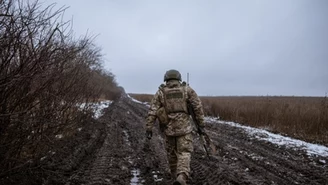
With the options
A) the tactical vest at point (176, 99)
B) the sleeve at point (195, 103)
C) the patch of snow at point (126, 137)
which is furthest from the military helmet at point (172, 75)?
the patch of snow at point (126, 137)

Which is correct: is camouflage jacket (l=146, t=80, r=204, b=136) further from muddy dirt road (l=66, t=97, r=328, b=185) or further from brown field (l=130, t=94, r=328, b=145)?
brown field (l=130, t=94, r=328, b=145)

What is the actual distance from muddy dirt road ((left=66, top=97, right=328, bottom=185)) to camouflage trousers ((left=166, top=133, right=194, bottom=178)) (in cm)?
45

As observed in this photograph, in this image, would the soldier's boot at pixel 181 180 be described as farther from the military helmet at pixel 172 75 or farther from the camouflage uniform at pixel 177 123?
the military helmet at pixel 172 75

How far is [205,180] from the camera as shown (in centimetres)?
612

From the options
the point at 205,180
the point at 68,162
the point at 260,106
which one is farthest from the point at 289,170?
the point at 260,106

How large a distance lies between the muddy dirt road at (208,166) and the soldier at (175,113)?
2.22 ft

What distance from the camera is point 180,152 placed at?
18.8 feet

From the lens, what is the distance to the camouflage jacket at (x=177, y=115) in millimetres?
5781

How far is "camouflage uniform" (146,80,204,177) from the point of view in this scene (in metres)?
5.75

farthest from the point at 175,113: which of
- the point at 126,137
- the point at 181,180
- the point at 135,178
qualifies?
the point at 126,137

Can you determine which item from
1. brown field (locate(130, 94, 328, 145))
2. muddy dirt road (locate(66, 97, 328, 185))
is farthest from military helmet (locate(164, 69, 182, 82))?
brown field (locate(130, 94, 328, 145))

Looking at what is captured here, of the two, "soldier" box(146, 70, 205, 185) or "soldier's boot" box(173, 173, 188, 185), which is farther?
"soldier" box(146, 70, 205, 185)

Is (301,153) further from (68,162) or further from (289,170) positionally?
(68,162)

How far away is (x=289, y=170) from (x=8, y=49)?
6.00 metres
